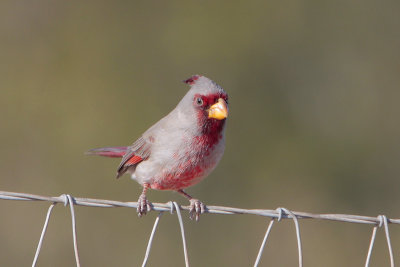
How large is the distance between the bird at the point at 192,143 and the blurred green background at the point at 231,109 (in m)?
2.69

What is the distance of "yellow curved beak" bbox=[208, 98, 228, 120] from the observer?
3.90 m

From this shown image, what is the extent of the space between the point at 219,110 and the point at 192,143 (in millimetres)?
223

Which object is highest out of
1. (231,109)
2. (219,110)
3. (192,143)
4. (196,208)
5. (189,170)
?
(231,109)

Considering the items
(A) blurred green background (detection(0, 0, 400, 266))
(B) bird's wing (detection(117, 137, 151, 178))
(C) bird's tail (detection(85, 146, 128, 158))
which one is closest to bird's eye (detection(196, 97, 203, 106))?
(B) bird's wing (detection(117, 137, 151, 178))

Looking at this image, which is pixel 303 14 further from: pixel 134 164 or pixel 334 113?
pixel 134 164

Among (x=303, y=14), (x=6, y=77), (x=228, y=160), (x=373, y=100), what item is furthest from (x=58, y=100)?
(x=373, y=100)

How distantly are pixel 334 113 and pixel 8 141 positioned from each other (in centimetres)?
344

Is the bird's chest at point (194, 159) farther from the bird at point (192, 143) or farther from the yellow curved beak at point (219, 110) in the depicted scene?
the yellow curved beak at point (219, 110)

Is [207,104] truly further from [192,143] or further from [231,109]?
[231,109]

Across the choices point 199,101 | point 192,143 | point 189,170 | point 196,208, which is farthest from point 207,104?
point 196,208

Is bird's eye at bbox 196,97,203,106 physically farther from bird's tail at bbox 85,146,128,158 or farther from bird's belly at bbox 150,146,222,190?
bird's tail at bbox 85,146,128,158

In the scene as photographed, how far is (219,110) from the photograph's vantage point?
12.9 ft

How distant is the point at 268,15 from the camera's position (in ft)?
28.1

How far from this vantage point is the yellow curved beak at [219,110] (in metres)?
3.90
